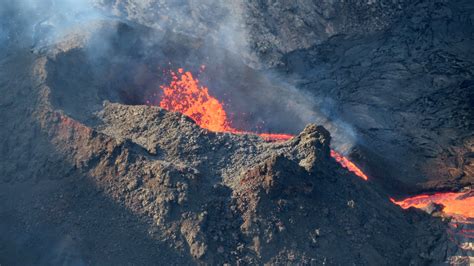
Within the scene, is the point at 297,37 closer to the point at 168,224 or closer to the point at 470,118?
the point at 470,118

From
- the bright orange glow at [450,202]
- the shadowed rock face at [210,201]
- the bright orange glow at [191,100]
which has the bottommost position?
the shadowed rock face at [210,201]

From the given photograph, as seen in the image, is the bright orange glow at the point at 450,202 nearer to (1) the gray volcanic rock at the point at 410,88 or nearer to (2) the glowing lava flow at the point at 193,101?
(1) the gray volcanic rock at the point at 410,88

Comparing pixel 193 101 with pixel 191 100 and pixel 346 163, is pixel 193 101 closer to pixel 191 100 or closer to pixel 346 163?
pixel 191 100

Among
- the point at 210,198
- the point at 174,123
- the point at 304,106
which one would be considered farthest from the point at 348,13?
the point at 210,198

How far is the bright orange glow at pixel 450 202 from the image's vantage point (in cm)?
1045

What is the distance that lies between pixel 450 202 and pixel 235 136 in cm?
566

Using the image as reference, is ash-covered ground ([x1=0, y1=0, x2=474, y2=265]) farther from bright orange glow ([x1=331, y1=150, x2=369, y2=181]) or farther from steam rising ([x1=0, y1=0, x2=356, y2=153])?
bright orange glow ([x1=331, y1=150, x2=369, y2=181])

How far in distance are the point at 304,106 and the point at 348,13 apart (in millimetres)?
2794

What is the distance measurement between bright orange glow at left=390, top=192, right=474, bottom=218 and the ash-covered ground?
27cm

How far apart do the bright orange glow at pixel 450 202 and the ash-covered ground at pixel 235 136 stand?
0.27 m

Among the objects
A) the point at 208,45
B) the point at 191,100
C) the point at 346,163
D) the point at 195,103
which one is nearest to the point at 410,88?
the point at 346,163

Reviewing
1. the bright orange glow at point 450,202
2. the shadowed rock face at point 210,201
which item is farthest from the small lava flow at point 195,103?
the bright orange glow at point 450,202

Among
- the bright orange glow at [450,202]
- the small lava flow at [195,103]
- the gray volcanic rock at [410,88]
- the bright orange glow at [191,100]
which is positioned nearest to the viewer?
the bright orange glow at [450,202]

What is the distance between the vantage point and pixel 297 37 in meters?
12.5
